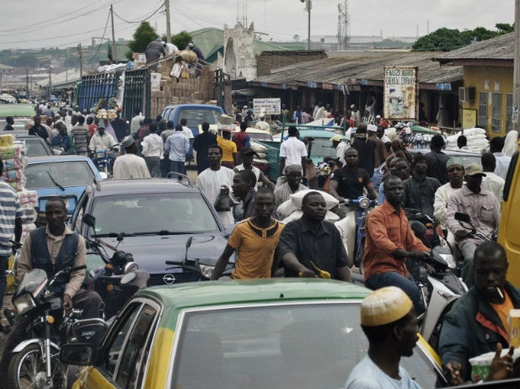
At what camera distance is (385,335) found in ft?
14.1

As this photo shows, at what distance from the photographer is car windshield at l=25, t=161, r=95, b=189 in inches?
723

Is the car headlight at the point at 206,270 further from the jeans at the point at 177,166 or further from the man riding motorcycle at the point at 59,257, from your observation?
the jeans at the point at 177,166

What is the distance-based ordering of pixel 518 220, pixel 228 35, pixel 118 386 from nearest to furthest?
pixel 118 386, pixel 518 220, pixel 228 35

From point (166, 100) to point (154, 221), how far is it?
25.7 m

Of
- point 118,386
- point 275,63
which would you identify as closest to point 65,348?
point 118,386

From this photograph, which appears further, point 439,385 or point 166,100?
point 166,100

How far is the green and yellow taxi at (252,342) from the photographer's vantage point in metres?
5.29

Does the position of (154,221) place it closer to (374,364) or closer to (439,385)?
(439,385)

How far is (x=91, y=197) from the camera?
12.7 metres

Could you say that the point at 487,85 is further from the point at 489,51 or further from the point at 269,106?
the point at 269,106

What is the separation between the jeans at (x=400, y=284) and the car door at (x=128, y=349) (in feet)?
10.6

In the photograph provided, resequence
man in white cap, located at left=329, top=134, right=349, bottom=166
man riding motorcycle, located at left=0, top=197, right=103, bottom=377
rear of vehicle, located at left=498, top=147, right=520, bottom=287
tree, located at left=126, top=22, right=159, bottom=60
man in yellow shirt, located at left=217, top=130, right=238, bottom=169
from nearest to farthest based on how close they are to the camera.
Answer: rear of vehicle, located at left=498, top=147, right=520, bottom=287, man riding motorcycle, located at left=0, top=197, right=103, bottom=377, man in yellow shirt, located at left=217, top=130, right=238, bottom=169, man in white cap, located at left=329, top=134, right=349, bottom=166, tree, located at left=126, top=22, right=159, bottom=60

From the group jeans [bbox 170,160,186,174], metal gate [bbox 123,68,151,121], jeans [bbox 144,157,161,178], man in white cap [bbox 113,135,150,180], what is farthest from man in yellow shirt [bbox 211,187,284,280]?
metal gate [bbox 123,68,151,121]

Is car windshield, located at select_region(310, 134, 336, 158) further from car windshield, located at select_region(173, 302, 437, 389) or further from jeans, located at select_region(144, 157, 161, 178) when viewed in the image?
car windshield, located at select_region(173, 302, 437, 389)
